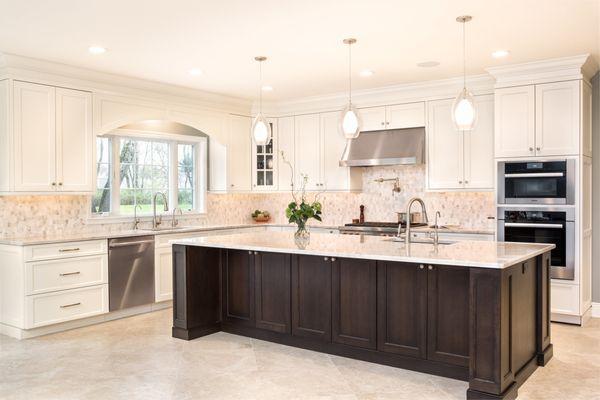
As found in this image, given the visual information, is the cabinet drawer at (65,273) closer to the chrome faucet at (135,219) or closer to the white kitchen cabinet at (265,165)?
the chrome faucet at (135,219)

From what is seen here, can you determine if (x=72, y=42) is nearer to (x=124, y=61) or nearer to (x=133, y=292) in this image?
(x=124, y=61)

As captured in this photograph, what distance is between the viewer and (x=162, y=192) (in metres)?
6.80

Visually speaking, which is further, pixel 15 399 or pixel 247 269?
pixel 247 269

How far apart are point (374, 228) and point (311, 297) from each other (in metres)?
2.24

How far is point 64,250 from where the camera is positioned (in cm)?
501

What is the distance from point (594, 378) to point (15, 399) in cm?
386

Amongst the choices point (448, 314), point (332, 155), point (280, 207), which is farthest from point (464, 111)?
point (280, 207)

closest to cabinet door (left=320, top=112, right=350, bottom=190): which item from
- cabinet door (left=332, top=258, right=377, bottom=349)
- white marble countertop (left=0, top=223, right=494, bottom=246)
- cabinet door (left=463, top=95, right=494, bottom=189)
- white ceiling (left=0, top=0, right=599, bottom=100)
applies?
white marble countertop (left=0, top=223, right=494, bottom=246)

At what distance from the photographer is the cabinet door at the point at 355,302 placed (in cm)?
398

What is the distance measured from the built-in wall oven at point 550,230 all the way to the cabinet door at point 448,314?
6.79 ft

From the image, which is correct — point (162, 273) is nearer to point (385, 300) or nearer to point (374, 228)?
point (374, 228)

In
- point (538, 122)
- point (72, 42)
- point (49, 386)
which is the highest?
point (72, 42)

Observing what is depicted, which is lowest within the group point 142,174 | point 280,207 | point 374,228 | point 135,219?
point 374,228

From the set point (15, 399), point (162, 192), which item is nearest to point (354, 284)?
point (15, 399)
